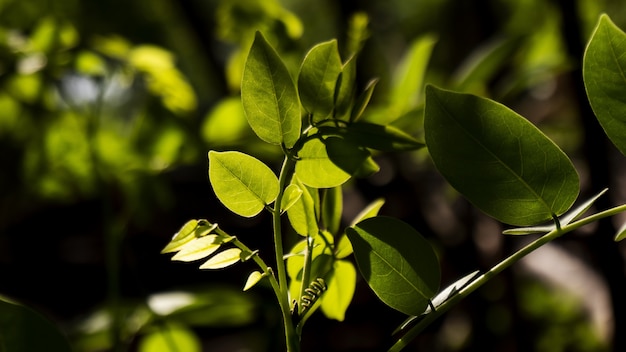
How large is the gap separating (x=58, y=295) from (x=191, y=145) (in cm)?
77

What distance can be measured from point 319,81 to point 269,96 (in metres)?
0.03

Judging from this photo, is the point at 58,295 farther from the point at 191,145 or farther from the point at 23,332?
the point at 23,332

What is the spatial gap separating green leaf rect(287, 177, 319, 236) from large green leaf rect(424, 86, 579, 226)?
0.21 ft

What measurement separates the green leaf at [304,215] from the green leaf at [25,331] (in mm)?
149

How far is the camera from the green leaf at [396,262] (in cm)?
28

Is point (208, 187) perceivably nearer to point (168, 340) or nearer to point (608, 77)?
point (168, 340)

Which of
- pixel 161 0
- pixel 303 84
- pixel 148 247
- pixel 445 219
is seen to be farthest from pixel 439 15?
pixel 303 84

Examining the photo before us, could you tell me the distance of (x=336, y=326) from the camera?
4.15 ft

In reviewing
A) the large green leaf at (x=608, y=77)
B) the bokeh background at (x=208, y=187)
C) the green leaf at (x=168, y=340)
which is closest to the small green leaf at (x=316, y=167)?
the large green leaf at (x=608, y=77)

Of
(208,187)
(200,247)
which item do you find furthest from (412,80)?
(208,187)

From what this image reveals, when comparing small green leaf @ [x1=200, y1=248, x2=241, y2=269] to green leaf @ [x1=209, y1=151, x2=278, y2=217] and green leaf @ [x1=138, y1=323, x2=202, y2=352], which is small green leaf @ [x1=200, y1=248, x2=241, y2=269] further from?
green leaf @ [x1=138, y1=323, x2=202, y2=352]

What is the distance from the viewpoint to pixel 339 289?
345mm

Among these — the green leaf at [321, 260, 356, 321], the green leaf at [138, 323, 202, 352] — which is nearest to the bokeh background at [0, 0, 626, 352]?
the green leaf at [138, 323, 202, 352]

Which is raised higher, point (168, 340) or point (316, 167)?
point (316, 167)
